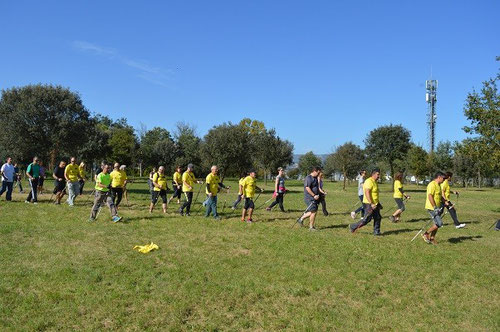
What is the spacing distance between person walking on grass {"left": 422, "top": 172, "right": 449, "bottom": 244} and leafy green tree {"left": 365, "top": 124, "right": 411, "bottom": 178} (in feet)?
121

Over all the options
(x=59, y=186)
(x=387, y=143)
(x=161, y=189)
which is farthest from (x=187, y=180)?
(x=387, y=143)

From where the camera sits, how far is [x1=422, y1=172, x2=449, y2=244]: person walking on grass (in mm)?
10812

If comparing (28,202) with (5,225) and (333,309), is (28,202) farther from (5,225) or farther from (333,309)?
(333,309)

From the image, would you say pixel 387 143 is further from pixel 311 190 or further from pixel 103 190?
pixel 103 190

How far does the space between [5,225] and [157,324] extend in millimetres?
7969

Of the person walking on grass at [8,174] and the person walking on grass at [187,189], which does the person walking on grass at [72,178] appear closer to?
the person walking on grass at [8,174]

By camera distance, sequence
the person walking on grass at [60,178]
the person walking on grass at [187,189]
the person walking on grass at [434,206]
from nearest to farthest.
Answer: the person walking on grass at [434,206] → the person walking on grass at [187,189] → the person walking on grass at [60,178]

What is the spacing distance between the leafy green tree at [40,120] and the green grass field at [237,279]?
535 inches

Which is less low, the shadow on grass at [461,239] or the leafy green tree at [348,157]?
the leafy green tree at [348,157]

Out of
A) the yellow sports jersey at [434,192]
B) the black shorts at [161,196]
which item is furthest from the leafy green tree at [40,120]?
the yellow sports jersey at [434,192]

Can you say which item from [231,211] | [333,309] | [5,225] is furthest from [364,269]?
[5,225]

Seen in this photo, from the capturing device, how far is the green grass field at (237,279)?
5898 mm

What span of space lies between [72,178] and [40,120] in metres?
10.5

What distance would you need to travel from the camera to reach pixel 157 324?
18.4ft
